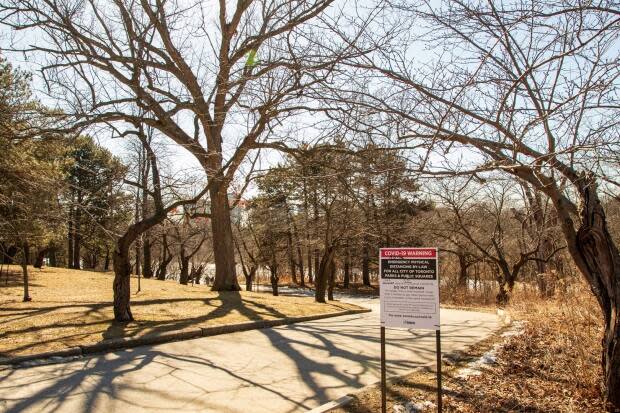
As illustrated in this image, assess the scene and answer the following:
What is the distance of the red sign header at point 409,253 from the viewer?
205 inches

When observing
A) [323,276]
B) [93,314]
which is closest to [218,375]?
[93,314]

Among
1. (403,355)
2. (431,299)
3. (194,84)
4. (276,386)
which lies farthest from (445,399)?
(194,84)

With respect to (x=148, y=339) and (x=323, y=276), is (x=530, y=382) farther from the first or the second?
(x=323, y=276)

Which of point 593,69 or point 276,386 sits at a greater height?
point 593,69

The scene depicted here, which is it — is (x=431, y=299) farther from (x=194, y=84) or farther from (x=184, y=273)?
(x=184, y=273)

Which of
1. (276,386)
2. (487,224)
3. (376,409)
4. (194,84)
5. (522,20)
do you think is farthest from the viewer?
(487,224)

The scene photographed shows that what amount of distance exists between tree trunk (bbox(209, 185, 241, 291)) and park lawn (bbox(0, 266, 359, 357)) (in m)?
1.60

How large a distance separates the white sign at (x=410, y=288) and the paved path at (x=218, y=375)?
65.8 inches

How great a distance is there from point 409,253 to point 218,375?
146 inches

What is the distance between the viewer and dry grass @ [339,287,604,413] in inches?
227

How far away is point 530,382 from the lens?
693 centimetres

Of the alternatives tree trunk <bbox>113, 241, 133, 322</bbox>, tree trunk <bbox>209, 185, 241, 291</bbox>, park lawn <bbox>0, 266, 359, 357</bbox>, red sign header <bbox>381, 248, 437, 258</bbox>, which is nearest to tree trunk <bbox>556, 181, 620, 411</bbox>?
red sign header <bbox>381, 248, 437, 258</bbox>

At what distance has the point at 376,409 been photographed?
18.3 feet

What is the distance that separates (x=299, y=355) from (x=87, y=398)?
4.11 m
